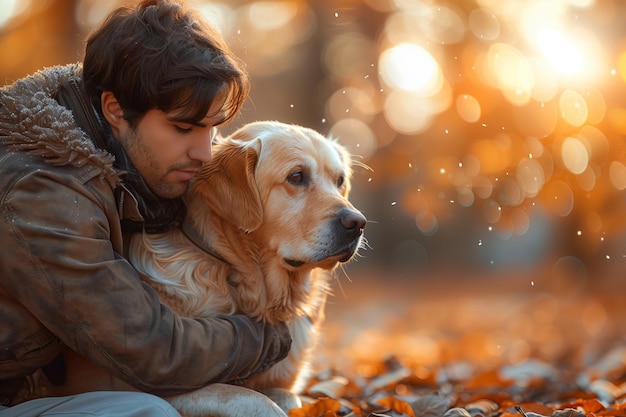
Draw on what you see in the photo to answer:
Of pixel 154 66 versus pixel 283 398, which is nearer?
pixel 154 66

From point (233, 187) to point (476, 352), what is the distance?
3825 mm

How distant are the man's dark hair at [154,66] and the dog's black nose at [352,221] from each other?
77 centimetres

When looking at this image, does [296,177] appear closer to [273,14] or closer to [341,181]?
[341,181]

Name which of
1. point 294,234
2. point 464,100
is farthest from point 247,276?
point 464,100

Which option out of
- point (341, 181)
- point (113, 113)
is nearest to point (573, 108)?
point (341, 181)

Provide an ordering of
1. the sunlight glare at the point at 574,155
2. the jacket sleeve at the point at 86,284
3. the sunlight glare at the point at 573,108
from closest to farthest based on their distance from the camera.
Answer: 1. the jacket sleeve at the point at 86,284
2. the sunlight glare at the point at 573,108
3. the sunlight glare at the point at 574,155

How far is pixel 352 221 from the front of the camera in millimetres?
3266

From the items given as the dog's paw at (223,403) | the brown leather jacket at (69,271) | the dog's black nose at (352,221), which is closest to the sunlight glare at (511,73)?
the dog's black nose at (352,221)

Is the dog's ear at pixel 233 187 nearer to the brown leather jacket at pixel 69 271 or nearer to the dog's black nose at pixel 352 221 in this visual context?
the dog's black nose at pixel 352 221

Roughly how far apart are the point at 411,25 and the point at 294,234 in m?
8.62

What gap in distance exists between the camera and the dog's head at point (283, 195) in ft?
10.8

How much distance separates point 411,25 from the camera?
11.3 metres

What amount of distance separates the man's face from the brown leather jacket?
0.21 meters

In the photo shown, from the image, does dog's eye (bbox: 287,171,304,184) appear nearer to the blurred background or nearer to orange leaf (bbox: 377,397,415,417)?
the blurred background
